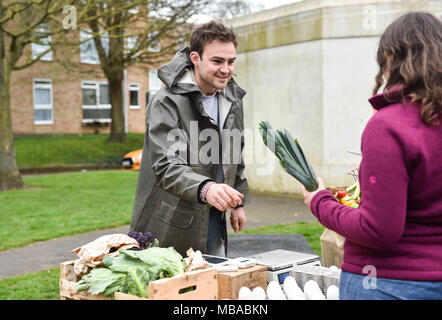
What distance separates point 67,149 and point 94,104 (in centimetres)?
775

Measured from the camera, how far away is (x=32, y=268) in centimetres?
636

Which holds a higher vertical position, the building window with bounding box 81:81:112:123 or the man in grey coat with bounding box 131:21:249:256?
the building window with bounding box 81:81:112:123

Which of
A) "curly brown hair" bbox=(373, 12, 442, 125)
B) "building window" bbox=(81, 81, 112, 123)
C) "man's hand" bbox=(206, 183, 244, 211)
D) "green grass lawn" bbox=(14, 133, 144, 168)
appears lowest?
"green grass lawn" bbox=(14, 133, 144, 168)

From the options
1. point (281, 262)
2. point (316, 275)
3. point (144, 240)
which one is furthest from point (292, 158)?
point (144, 240)

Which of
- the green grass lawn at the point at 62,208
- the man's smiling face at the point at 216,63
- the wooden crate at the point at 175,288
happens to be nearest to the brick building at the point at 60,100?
the green grass lawn at the point at 62,208

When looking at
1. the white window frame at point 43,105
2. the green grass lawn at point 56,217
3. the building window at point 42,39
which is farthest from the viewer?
the white window frame at point 43,105

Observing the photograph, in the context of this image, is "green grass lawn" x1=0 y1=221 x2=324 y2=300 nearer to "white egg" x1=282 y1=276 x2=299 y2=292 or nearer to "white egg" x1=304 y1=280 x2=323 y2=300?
"white egg" x1=282 y1=276 x2=299 y2=292

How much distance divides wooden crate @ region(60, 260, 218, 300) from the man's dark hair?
4.43ft

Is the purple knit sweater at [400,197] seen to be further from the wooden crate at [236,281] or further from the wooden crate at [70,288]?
the wooden crate at [70,288]

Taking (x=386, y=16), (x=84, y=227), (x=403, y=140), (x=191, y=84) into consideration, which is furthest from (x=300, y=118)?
(x=403, y=140)

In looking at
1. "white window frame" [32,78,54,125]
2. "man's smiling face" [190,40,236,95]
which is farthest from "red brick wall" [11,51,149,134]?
"man's smiling face" [190,40,236,95]

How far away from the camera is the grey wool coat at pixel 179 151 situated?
3142 millimetres

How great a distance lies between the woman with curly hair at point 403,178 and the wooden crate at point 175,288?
2.59ft

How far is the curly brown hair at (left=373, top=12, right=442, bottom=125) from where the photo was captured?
183 centimetres
